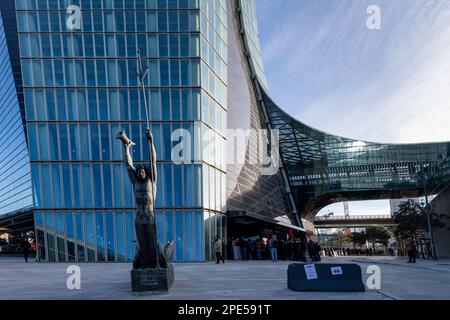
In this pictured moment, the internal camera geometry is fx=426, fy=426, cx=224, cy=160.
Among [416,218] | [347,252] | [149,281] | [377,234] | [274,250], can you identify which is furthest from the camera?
[377,234]

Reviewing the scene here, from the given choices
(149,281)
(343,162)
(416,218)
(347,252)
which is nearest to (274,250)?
(149,281)

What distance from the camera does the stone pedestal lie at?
11.2 m

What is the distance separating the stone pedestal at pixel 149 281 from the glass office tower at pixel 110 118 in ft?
74.8

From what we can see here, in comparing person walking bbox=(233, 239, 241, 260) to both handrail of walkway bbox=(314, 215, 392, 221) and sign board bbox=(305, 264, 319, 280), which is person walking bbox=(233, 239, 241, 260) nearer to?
sign board bbox=(305, 264, 319, 280)

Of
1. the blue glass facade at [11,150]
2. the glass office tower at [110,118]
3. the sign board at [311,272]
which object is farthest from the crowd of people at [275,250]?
the blue glass facade at [11,150]

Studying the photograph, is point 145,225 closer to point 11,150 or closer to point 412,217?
point 412,217

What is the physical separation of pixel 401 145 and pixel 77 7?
48.3m

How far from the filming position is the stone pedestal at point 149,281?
1116 cm

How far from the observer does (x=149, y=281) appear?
1121cm

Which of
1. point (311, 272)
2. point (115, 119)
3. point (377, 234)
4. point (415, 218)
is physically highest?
point (115, 119)

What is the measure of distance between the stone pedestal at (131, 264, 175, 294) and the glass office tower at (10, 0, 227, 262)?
74.8ft

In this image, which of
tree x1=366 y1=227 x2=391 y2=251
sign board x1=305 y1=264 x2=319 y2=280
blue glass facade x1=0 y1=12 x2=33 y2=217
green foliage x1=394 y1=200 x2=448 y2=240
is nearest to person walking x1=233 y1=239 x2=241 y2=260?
green foliage x1=394 y1=200 x2=448 y2=240

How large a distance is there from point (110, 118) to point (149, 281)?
26.4 meters

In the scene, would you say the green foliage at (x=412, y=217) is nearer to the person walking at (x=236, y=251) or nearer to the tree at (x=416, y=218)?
the tree at (x=416, y=218)
